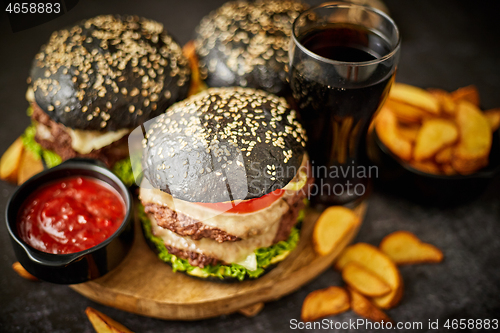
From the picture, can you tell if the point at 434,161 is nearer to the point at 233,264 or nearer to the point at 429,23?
the point at 233,264

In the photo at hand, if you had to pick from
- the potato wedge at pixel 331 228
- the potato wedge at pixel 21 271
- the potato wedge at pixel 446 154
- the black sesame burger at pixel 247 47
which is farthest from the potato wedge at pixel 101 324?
the potato wedge at pixel 446 154

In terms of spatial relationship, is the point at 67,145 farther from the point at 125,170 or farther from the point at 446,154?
the point at 446,154

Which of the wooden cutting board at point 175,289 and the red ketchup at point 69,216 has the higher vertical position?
the red ketchup at point 69,216

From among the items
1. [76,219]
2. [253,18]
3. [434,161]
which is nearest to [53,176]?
[76,219]

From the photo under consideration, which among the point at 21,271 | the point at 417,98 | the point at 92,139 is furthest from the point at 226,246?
the point at 417,98

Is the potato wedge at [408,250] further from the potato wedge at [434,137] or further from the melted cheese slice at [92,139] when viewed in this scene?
the melted cheese slice at [92,139]

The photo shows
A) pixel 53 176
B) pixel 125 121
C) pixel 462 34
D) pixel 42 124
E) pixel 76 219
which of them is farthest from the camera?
pixel 462 34

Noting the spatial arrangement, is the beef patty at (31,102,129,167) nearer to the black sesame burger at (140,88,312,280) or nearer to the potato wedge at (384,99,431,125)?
the black sesame burger at (140,88,312,280)
